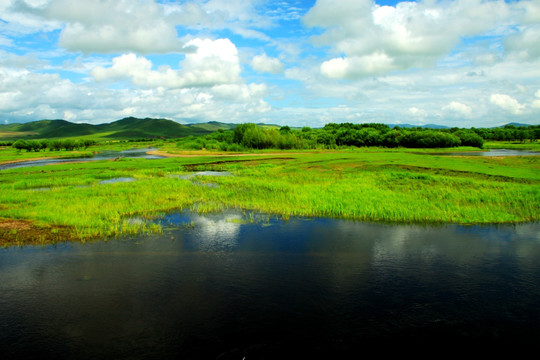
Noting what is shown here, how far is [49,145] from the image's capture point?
477 ft

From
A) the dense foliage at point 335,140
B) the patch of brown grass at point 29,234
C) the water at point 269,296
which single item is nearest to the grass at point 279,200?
the patch of brown grass at point 29,234

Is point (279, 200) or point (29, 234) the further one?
point (279, 200)

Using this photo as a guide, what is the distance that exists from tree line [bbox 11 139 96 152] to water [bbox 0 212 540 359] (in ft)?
466

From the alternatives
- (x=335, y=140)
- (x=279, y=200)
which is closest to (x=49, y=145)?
(x=335, y=140)

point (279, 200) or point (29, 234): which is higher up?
point (279, 200)

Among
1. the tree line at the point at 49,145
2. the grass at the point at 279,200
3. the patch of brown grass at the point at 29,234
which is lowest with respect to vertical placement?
the patch of brown grass at the point at 29,234

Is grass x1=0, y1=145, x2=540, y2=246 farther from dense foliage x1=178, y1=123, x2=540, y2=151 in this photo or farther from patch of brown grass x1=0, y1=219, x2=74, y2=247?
dense foliage x1=178, y1=123, x2=540, y2=151

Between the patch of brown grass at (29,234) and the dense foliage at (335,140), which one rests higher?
the dense foliage at (335,140)

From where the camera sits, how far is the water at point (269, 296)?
10781 mm

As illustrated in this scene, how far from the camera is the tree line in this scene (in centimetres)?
13250

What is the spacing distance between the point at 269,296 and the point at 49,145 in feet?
540

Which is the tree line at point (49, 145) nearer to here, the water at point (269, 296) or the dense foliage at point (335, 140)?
the dense foliage at point (335, 140)

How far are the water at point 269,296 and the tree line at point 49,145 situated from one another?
14199 centimetres

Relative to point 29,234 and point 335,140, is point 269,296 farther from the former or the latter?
point 335,140
